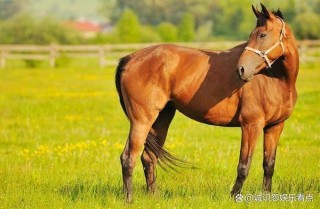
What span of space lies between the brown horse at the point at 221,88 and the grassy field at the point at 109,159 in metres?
0.49

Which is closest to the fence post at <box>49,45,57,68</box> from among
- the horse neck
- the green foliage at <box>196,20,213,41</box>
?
the horse neck

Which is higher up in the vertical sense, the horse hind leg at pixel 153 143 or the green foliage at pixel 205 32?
the horse hind leg at pixel 153 143

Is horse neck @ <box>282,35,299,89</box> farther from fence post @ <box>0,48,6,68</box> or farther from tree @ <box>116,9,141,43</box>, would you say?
tree @ <box>116,9,141,43</box>

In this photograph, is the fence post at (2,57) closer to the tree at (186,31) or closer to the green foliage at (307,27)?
the tree at (186,31)

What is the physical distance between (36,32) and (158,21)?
62.8 m

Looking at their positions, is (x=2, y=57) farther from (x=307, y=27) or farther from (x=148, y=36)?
(x=307, y=27)

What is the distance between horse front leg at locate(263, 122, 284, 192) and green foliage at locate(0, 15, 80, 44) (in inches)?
2120

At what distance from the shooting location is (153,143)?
8.65m

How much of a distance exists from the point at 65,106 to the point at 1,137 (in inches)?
247

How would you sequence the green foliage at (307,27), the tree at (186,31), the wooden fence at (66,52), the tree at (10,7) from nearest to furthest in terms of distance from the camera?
the wooden fence at (66,52)
the green foliage at (307,27)
the tree at (186,31)
the tree at (10,7)

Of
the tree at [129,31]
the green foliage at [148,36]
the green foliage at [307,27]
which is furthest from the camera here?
the green foliage at [148,36]

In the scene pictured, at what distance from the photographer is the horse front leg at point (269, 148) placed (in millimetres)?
8391

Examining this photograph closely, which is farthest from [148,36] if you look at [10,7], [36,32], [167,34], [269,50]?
[10,7]

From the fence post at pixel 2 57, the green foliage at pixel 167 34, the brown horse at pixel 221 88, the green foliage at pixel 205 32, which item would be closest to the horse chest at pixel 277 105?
the brown horse at pixel 221 88
